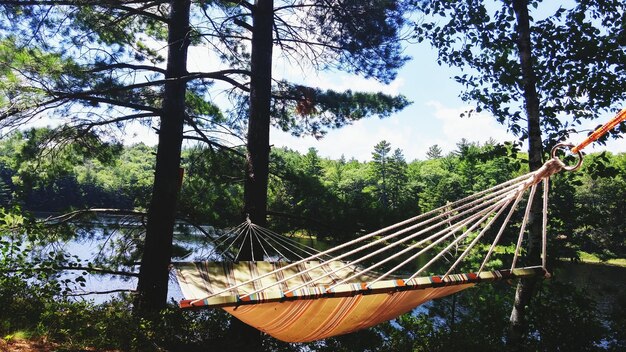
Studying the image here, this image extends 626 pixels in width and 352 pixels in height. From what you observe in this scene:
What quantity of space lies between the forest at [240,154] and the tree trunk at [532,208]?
12mm

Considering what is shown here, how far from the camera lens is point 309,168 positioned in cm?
2547

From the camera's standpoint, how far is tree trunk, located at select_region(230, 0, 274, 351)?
311 cm

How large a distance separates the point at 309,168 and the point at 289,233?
2164cm

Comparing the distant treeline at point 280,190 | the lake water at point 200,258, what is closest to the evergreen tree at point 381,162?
the lake water at point 200,258

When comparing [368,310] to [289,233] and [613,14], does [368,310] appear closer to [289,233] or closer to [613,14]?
[289,233]

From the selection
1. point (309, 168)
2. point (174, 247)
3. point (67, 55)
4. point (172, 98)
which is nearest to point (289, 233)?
point (174, 247)

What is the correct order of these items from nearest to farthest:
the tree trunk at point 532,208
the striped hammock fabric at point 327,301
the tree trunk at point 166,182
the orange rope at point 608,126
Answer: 1. the orange rope at point 608,126
2. the striped hammock fabric at point 327,301
3. the tree trunk at point 532,208
4. the tree trunk at point 166,182

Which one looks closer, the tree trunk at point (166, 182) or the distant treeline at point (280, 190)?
the distant treeline at point (280, 190)

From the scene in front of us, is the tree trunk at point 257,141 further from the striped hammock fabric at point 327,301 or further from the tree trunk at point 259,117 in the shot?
the striped hammock fabric at point 327,301

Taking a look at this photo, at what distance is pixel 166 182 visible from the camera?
3.63 m

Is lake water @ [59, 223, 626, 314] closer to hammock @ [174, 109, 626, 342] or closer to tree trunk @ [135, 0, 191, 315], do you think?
tree trunk @ [135, 0, 191, 315]

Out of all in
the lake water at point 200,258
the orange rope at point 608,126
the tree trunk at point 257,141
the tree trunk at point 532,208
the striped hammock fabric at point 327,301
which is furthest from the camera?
the lake water at point 200,258

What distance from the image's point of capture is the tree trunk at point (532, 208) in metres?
2.55

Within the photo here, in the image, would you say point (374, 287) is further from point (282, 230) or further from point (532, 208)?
point (282, 230)
